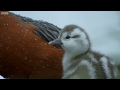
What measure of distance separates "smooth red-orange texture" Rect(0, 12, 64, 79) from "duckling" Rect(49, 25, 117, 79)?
0.08m

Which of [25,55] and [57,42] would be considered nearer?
[57,42]

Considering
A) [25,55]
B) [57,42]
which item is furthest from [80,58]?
[25,55]

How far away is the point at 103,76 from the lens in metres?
2.38

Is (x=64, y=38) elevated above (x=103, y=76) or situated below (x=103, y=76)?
above

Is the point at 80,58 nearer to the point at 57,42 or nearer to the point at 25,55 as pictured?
the point at 57,42

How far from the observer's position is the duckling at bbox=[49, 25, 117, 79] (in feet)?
7.63

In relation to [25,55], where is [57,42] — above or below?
above

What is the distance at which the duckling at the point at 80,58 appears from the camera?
2.32 meters

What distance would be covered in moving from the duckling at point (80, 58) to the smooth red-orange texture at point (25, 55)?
3.3 inches

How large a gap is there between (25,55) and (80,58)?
0.43m

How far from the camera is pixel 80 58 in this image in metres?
2.35
